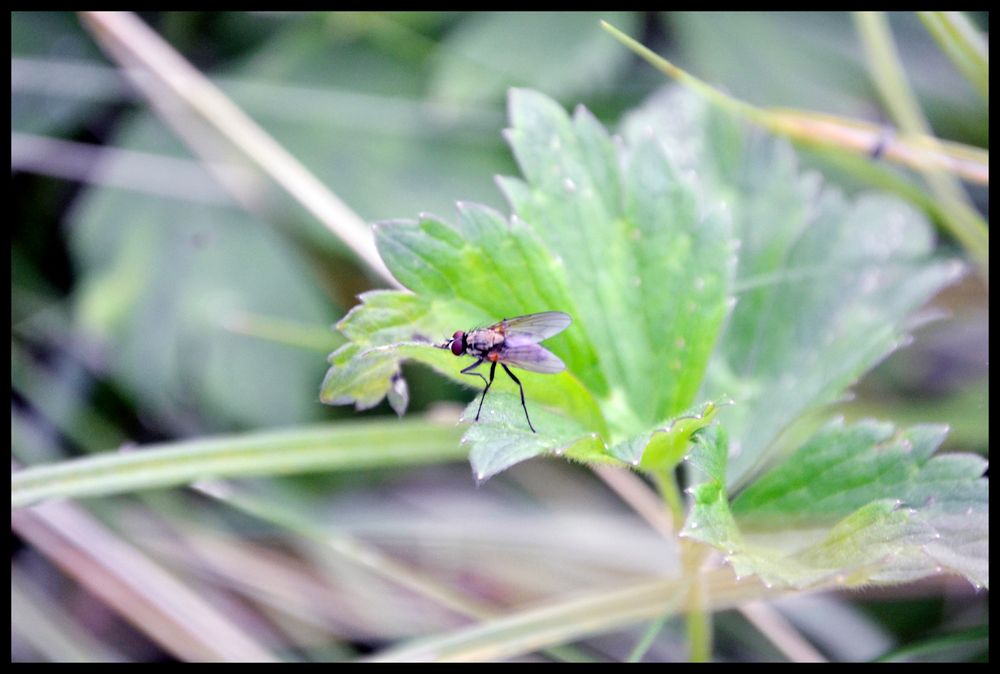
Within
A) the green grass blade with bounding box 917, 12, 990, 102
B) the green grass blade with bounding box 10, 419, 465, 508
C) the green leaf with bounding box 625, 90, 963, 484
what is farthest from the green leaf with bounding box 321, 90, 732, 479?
the green grass blade with bounding box 917, 12, 990, 102

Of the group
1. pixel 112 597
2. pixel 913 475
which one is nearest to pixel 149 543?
pixel 112 597

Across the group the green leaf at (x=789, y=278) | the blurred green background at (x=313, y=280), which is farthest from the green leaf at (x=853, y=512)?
the blurred green background at (x=313, y=280)

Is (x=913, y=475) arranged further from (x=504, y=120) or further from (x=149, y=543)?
(x=149, y=543)

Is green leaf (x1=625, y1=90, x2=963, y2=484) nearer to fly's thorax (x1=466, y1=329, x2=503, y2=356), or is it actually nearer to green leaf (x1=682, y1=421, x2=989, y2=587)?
green leaf (x1=682, y1=421, x2=989, y2=587)

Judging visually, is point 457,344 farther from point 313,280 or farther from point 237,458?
point 313,280

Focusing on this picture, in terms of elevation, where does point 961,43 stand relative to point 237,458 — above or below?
above

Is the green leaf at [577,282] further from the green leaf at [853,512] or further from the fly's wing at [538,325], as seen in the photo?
the green leaf at [853,512]

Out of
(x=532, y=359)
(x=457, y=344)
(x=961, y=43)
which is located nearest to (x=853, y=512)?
(x=532, y=359)
